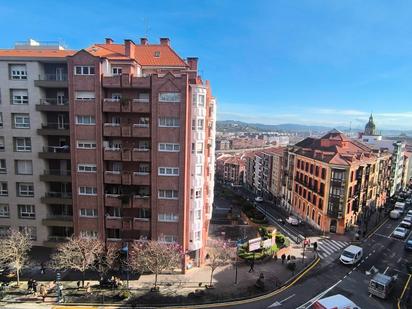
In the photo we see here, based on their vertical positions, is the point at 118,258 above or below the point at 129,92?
below

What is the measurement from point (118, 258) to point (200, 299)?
547 inches

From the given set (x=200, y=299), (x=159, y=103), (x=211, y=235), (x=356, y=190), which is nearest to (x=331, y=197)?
(x=356, y=190)

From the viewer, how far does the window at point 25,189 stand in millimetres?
41859

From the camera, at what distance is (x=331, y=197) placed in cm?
6281

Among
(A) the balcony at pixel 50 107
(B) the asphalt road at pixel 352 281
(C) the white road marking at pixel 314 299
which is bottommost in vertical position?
(B) the asphalt road at pixel 352 281

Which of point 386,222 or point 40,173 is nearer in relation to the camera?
point 40,173

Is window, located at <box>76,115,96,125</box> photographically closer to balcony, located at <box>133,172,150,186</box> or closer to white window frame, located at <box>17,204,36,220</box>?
balcony, located at <box>133,172,150,186</box>

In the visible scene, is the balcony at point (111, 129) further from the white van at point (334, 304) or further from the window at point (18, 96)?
the white van at point (334, 304)

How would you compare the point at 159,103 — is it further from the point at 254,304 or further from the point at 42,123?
the point at 254,304

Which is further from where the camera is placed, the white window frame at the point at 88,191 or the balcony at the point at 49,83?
the white window frame at the point at 88,191

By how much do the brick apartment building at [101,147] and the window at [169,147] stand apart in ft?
0.45

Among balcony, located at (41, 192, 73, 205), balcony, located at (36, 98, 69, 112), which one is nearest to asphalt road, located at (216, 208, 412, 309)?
balcony, located at (41, 192, 73, 205)

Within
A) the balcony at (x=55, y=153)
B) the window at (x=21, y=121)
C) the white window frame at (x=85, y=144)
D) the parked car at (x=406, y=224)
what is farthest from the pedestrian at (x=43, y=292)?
the parked car at (x=406, y=224)

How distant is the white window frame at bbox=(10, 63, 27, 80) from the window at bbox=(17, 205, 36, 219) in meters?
18.5
